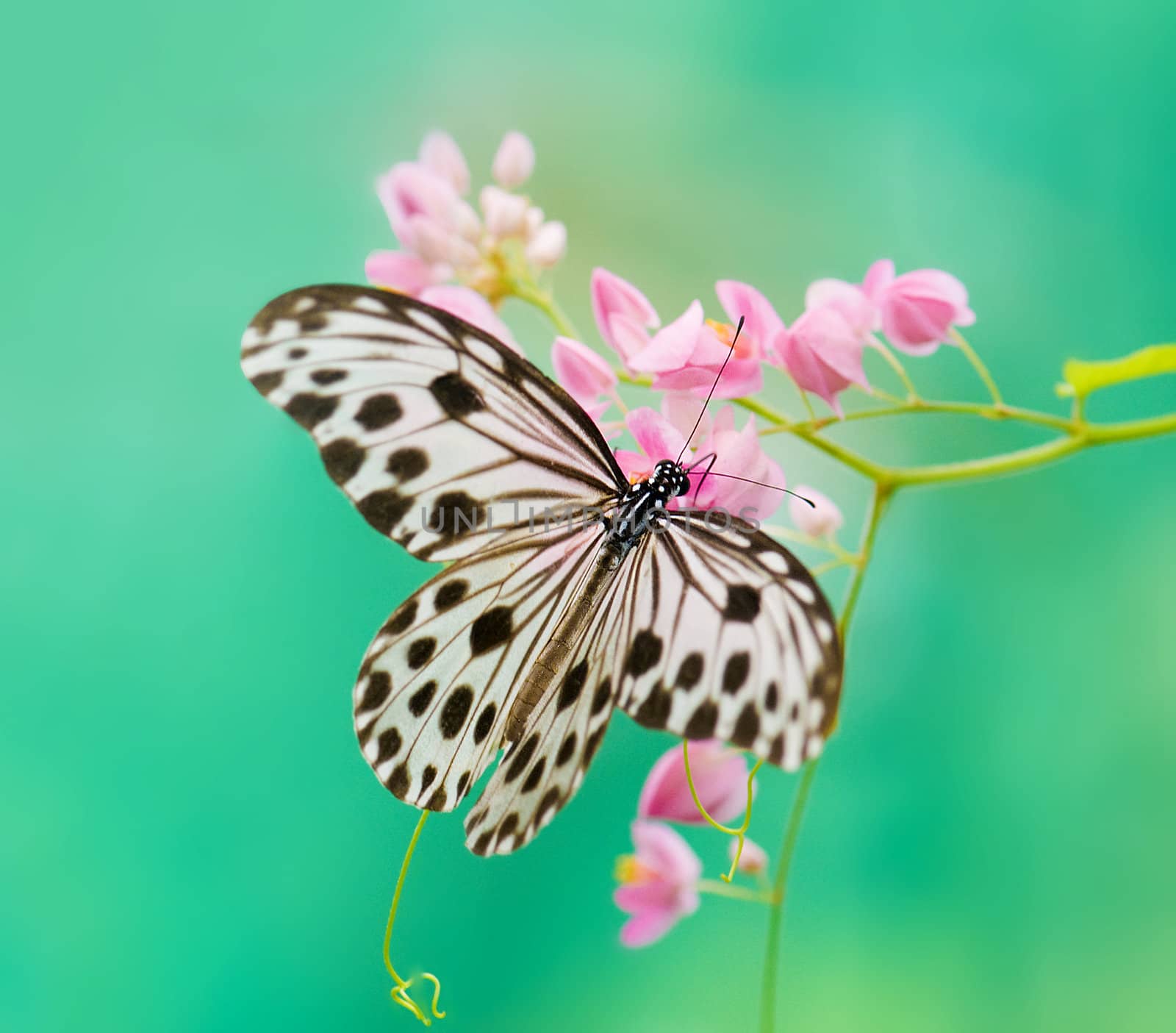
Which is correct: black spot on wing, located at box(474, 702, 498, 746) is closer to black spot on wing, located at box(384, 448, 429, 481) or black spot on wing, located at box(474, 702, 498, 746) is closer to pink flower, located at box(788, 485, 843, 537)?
black spot on wing, located at box(384, 448, 429, 481)

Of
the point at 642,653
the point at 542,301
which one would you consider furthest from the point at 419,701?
the point at 542,301

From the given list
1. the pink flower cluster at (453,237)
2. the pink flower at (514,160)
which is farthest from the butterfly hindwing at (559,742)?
the pink flower at (514,160)

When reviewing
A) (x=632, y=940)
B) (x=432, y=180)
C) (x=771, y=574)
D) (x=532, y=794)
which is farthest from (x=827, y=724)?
(x=432, y=180)

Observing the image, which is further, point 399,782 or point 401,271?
point 401,271

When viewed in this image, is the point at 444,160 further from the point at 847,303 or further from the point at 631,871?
the point at 631,871

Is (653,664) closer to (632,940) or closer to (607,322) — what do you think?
(607,322)

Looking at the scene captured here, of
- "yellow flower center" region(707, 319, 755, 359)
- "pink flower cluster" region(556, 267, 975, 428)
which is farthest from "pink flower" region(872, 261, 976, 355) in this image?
"yellow flower center" region(707, 319, 755, 359)

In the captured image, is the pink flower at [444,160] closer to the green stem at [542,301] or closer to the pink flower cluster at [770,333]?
the green stem at [542,301]
